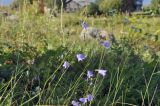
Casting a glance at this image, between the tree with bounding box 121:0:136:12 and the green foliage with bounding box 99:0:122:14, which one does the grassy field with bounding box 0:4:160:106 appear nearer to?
the green foliage with bounding box 99:0:122:14

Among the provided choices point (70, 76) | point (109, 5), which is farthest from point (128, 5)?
point (70, 76)

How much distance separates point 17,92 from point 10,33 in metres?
1.95

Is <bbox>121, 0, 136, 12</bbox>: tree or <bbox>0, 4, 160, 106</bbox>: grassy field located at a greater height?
<bbox>0, 4, 160, 106</bbox>: grassy field

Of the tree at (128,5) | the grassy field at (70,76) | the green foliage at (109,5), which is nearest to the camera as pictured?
the grassy field at (70,76)

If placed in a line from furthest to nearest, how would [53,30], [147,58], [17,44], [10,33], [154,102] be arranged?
[53,30] < [10,33] < [147,58] < [17,44] < [154,102]

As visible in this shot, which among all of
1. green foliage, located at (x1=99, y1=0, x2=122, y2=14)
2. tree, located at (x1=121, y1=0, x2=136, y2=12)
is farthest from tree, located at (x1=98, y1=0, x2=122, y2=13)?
tree, located at (x1=121, y1=0, x2=136, y2=12)

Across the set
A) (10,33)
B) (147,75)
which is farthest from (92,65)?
(10,33)

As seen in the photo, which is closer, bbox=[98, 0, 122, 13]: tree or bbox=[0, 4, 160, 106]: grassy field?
bbox=[0, 4, 160, 106]: grassy field

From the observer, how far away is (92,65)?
11.8ft

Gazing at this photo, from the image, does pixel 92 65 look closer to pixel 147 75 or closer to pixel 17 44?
pixel 147 75

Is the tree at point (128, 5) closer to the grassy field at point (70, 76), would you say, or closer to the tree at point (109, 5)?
the tree at point (109, 5)

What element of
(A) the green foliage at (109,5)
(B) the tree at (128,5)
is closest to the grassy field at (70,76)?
(A) the green foliage at (109,5)

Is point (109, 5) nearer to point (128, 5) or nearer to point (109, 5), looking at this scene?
point (109, 5)

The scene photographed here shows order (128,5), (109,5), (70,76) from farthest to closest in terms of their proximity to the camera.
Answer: (128,5), (109,5), (70,76)
